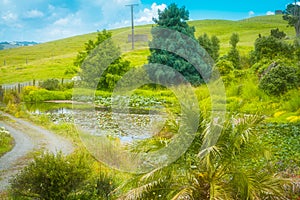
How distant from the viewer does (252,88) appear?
43.9 ft

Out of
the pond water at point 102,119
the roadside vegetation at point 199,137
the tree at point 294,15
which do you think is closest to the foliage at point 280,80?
the roadside vegetation at point 199,137

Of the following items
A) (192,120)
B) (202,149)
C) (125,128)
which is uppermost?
(192,120)

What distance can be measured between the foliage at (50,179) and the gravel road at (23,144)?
0.87 metres

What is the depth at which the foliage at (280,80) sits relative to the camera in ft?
41.6

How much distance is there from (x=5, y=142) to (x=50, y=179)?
13.7ft

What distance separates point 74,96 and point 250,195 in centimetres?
1340

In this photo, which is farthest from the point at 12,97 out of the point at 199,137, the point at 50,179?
the point at 199,137

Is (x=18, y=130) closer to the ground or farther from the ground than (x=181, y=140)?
closer to the ground

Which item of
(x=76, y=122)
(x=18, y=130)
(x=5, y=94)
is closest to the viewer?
(x=18, y=130)

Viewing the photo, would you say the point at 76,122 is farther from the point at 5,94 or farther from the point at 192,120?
the point at 192,120

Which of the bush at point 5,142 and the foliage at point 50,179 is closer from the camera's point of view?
the foliage at point 50,179

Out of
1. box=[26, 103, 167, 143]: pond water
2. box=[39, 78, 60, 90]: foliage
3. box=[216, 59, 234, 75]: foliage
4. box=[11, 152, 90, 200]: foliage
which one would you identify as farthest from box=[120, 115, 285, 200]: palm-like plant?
box=[39, 78, 60, 90]: foliage

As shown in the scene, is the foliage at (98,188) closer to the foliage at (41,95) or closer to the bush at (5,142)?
the bush at (5,142)

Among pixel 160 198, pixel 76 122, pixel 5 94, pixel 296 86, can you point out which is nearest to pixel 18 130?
pixel 76 122
